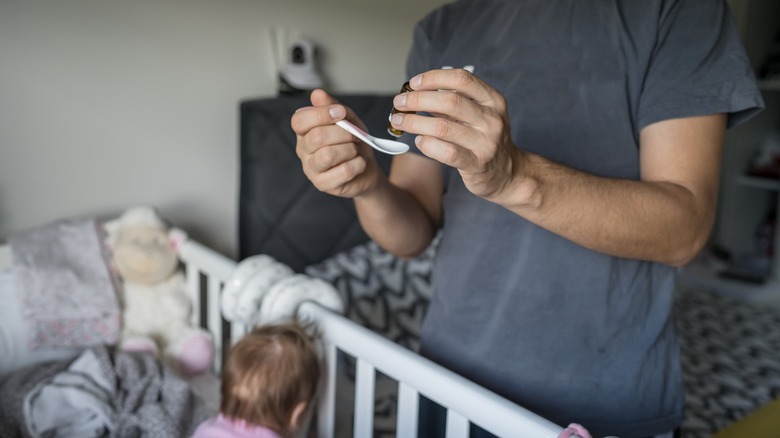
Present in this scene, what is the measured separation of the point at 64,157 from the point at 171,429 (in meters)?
0.71

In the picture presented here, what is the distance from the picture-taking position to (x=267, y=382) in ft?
3.34

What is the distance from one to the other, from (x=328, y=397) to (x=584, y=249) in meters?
0.50

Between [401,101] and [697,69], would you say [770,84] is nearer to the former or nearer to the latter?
[697,69]

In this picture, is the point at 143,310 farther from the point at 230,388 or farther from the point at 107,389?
the point at 230,388

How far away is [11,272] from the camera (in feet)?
4.32

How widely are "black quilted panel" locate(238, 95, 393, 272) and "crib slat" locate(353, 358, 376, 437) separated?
0.82 m

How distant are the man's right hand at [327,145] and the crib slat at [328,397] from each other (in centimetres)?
39

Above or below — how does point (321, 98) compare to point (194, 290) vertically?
above

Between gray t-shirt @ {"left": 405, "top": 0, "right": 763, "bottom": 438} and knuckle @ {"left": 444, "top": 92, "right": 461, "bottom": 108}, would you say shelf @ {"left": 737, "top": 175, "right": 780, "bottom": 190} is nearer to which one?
gray t-shirt @ {"left": 405, "top": 0, "right": 763, "bottom": 438}

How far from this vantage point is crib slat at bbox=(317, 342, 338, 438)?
3.43 feet

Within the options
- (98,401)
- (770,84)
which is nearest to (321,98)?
(98,401)

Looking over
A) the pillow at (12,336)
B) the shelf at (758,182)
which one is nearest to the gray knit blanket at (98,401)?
the pillow at (12,336)

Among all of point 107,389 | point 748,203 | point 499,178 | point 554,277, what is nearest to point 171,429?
point 107,389

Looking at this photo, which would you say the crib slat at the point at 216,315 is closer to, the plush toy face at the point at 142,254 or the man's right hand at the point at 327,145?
the plush toy face at the point at 142,254
